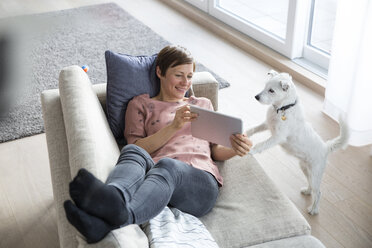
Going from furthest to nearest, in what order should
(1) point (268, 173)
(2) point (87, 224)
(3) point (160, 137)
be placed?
1. (1) point (268, 173)
2. (3) point (160, 137)
3. (2) point (87, 224)

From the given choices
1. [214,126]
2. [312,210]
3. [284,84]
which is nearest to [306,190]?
[312,210]

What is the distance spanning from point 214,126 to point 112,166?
1.37 ft

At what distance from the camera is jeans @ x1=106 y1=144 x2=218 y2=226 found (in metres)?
1.46

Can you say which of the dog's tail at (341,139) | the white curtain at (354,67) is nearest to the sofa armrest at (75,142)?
the dog's tail at (341,139)

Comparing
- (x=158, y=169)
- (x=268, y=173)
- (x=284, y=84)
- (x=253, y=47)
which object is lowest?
(x=268, y=173)

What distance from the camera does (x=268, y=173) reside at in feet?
8.30

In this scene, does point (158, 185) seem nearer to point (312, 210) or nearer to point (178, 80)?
point (178, 80)

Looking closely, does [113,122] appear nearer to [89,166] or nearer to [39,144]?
[89,166]

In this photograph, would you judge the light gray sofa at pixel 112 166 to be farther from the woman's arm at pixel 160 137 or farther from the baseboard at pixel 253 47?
the baseboard at pixel 253 47

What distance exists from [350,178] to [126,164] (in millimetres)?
1408

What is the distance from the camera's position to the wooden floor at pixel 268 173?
214cm

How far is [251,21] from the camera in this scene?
4055mm

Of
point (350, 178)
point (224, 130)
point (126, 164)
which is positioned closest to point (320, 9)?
point (350, 178)

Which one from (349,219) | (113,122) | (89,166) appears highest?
(89,166)
